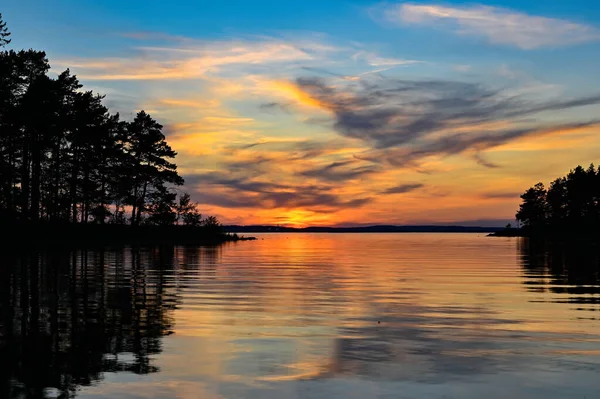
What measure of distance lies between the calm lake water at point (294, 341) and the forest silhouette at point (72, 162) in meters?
42.7

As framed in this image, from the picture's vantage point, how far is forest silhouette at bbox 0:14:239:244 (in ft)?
210

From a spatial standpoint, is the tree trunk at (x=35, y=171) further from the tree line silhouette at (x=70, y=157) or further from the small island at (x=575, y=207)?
the small island at (x=575, y=207)

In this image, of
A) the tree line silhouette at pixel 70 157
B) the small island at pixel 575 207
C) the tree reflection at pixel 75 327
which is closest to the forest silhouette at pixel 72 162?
the tree line silhouette at pixel 70 157

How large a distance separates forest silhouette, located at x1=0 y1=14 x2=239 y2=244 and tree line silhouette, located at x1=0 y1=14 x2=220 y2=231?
98 mm

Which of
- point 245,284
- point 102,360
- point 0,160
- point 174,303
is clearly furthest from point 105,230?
point 102,360

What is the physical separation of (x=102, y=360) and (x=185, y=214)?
306ft

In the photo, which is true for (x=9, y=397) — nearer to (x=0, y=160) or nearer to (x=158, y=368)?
(x=158, y=368)

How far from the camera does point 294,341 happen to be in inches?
531

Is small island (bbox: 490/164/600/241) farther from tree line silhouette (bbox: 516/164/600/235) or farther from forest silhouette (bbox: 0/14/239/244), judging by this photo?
forest silhouette (bbox: 0/14/239/244)

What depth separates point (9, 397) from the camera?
868cm

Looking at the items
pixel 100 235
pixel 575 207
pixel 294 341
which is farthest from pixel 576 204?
pixel 294 341

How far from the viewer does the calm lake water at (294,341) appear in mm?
9578

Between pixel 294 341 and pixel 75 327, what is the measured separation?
5420 millimetres

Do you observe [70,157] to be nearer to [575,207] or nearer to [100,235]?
[100,235]
